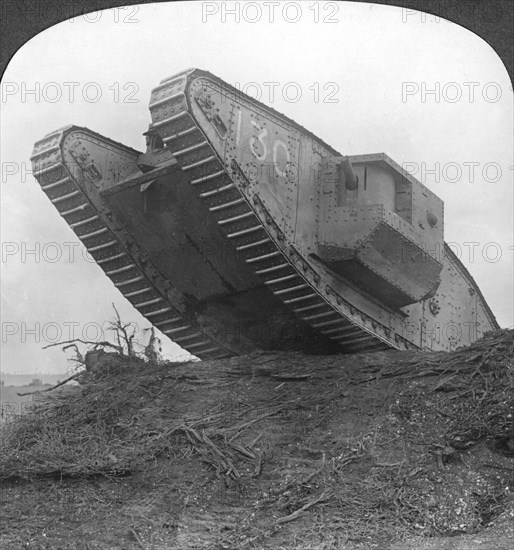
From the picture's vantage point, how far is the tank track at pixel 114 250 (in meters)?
10.3

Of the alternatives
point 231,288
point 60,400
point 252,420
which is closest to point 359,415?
point 252,420

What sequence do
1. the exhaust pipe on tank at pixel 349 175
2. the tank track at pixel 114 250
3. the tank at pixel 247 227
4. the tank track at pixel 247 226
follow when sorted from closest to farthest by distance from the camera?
the tank track at pixel 247 226 → the tank at pixel 247 227 → the tank track at pixel 114 250 → the exhaust pipe on tank at pixel 349 175

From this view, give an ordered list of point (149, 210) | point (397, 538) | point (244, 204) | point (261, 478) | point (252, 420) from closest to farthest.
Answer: point (397, 538) < point (261, 478) < point (252, 420) < point (244, 204) < point (149, 210)

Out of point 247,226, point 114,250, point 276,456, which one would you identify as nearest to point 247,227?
point 247,226

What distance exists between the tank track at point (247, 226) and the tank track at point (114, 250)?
1482 mm

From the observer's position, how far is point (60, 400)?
825 centimetres

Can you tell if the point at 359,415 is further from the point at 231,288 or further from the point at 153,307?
the point at 153,307

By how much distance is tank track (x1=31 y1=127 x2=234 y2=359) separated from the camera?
10281mm

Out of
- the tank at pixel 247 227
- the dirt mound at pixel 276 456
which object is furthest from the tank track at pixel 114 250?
the dirt mound at pixel 276 456

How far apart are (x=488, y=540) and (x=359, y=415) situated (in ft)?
7.32

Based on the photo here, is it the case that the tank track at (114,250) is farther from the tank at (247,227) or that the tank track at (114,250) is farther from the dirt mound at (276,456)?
the dirt mound at (276,456)

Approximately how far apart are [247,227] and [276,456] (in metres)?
3.54

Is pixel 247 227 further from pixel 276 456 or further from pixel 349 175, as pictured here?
pixel 276 456

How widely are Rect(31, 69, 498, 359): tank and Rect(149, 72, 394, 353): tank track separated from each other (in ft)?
0.04
